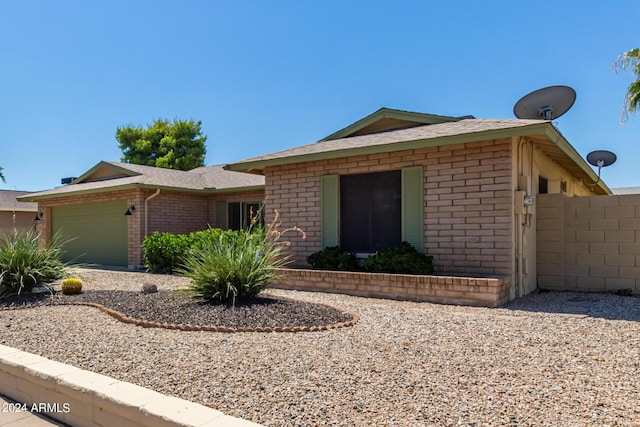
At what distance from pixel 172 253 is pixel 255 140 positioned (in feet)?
61.3

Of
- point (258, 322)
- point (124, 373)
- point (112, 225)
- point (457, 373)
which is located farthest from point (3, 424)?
point (112, 225)

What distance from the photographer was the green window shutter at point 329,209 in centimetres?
937

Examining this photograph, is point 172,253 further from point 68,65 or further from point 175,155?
point 175,155

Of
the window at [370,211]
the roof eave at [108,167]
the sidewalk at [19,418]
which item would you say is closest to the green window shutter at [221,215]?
the roof eave at [108,167]

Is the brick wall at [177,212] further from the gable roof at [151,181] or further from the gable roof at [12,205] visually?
the gable roof at [12,205]

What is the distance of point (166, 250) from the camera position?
40.0 ft

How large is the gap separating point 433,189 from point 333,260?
2.48 m

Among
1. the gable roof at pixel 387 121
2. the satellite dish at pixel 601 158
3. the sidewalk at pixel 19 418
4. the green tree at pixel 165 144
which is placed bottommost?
the sidewalk at pixel 19 418

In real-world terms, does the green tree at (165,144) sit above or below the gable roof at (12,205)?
above

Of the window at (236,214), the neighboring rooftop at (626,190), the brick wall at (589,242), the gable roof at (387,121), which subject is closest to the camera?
the brick wall at (589,242)

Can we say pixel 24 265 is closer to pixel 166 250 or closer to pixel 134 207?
pixel 166 250

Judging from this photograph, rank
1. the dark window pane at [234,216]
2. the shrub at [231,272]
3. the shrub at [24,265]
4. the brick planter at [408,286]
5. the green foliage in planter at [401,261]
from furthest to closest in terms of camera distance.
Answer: the dark window pane at [234,216], the green foliage in planter at [401,261], the shrub at [24,265], the brick planter at [408,286], the shrub at [231,272]

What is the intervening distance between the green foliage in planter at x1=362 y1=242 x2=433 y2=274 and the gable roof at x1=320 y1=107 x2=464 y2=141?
3.52 m

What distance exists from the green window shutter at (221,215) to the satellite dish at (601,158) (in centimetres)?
1211
